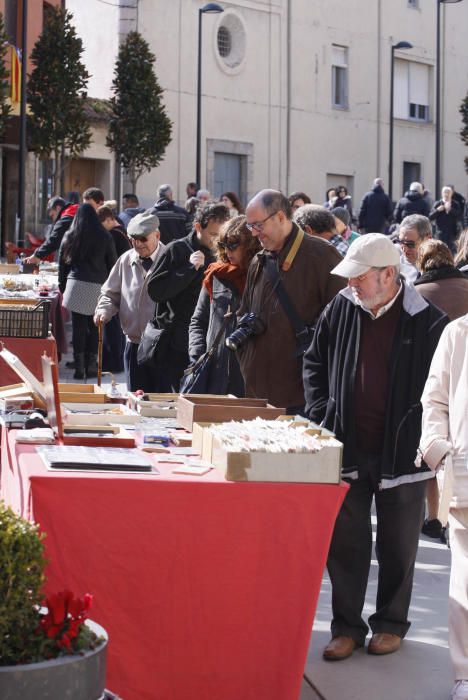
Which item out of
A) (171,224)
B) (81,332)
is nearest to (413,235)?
(171,224)

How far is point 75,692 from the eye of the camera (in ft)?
11.0

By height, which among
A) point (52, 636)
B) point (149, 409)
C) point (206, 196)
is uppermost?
Result: point (206, 196)

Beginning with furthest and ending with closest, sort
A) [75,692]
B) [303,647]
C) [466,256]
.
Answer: [466,256] < [303,647] < [75,692]

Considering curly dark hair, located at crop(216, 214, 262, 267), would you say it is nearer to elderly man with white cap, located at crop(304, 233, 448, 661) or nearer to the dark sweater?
elderly man with white cap, located at crop(304, 233, 448, 661)

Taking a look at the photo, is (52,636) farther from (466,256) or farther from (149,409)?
(466,256)

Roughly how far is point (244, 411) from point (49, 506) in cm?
118

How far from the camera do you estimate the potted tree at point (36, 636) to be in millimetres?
3301

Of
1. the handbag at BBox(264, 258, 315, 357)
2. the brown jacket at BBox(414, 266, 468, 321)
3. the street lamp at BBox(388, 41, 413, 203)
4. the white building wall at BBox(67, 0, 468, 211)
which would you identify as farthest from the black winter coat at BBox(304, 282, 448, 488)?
the street lamp at BBox(388, 41, 413, 203)

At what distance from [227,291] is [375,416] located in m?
1.97

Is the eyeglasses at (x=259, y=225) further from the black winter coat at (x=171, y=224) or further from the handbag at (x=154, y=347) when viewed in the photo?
the black winter coat at (x=171, y=224)

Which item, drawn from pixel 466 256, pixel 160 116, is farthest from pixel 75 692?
pixel 160 116

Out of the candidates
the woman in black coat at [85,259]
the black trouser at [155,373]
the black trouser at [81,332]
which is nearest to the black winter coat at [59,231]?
the woman in black coat at [85,259]

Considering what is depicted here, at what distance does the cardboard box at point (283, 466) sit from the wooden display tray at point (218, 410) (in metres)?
0.63

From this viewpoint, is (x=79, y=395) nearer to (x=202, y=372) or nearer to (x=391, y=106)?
(x=202, y=372)
